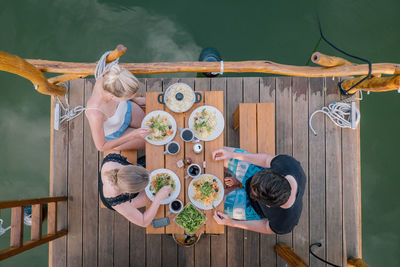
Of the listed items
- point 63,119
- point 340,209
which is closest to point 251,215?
point 340,209

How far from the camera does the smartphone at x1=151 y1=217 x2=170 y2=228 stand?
1.91 metres

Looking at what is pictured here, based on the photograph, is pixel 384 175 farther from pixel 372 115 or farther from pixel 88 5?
pixel 88 5

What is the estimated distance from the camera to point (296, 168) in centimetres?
169

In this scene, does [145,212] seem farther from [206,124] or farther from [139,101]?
[139,101]

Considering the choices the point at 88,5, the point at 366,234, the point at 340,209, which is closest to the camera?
the point at 340,209

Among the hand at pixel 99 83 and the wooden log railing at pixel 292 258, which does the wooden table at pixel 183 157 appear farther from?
the wooden log railing at pixel 292 258

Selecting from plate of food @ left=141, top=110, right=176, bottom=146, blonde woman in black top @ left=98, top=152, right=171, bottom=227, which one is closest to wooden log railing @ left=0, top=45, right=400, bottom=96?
plate of food @ left=141, top=110, right=176, bottom=146

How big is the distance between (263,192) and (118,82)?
1201mm

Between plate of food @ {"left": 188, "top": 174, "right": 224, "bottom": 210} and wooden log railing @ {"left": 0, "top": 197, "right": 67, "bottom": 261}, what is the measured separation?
1.40m

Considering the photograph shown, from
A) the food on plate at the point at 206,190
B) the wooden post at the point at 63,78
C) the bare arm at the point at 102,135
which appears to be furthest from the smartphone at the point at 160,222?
the wooden post at the point at 63,78

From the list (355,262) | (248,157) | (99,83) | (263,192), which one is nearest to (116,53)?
(99,83)

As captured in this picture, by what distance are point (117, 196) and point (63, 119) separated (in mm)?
1478

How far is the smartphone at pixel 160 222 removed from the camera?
191cm

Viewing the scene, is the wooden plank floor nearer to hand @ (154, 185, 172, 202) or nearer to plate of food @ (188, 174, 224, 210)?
plate of food @ (188, 174, 224, 210)
